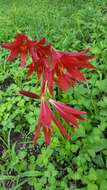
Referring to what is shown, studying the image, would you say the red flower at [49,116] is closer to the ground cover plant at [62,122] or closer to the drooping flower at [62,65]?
the drooping flower at [62,65]

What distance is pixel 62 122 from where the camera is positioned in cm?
218

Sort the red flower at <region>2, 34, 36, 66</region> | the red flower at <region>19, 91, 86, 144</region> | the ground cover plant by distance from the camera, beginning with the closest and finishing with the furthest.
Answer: the red flower at <region>2, 34, 36, 66</region>, the red flower at <region>19, 91, 86, 144</region>, the ground cover plant

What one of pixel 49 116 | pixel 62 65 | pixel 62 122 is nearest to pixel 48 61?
pixel 62 65

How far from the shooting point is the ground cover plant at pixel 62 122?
202 centimetres

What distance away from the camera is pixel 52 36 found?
3.75 meters

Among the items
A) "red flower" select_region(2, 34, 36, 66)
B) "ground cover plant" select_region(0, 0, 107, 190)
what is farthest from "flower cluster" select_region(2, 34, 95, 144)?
"ground cover plant" select_region(0, 0, 107, 190)

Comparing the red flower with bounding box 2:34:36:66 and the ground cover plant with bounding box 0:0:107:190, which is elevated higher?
the red flower with bounding box 2:34:36:66

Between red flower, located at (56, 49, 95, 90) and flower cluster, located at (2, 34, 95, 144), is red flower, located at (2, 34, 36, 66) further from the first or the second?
red flower, located at (56, 49, 95, 90)

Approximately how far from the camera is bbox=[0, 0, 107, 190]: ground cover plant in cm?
202

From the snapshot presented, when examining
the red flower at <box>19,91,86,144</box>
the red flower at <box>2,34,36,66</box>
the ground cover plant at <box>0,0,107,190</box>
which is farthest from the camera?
the ground cover plant at <box>0,0,107,190</box>

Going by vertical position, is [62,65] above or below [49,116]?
above

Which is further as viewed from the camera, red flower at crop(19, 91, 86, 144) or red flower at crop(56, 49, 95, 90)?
red flower at crop(19, 91, 86, 144)

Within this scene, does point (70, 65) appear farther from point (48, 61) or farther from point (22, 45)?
point (22, 45)

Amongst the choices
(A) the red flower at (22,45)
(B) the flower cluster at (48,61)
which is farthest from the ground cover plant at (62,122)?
(A) the red flower at (22,45)
